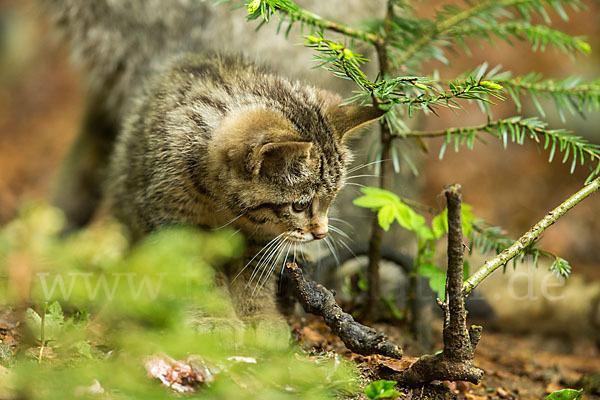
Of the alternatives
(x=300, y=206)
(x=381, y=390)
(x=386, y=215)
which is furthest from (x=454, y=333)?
(x=300, y=206)

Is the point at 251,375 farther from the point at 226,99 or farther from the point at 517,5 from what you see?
the point at 517,5

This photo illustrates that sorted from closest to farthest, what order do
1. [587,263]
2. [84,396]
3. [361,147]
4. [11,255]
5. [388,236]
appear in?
[84,396]
[11,255]
[361,147]
[388,236]
[587,263]

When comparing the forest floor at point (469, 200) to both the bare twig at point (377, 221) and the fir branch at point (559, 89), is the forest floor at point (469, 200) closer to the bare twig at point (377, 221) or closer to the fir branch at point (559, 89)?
the bare twig at point (377, 221)

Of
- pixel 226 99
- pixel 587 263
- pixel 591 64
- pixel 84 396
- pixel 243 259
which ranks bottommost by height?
pixel 84 396

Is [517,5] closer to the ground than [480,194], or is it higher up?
higher up

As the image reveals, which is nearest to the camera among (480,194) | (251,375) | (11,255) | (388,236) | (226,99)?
(251,375)

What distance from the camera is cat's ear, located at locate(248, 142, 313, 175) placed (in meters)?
1.98

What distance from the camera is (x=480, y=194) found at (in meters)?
5.85

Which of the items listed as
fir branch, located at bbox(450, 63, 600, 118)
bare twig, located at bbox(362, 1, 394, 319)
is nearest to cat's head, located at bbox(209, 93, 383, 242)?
bare twig, located at bbox(362, 1, 394, 319)

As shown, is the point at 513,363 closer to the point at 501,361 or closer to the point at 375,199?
the point at 501,361

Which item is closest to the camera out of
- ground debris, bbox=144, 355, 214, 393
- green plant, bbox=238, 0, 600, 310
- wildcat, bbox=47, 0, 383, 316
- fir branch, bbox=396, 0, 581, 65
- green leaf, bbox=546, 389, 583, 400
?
ground debris, bbox=144, 355, 214, 393

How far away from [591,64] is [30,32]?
6890 millimetres

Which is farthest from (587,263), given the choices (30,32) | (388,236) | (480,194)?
(30,32)

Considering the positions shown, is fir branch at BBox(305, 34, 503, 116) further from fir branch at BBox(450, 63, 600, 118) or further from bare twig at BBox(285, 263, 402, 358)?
bare twig at BBox(285, 263, 402, 358)
